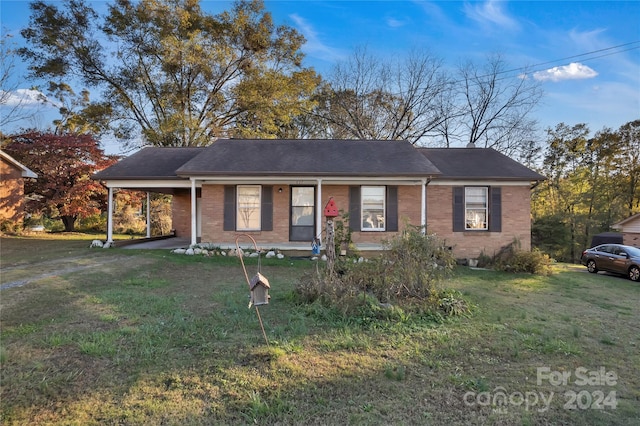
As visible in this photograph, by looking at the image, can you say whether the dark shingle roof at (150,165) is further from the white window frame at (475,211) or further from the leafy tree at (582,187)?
the leafy tree at (582,187)

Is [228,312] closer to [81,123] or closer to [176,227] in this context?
[176,227]

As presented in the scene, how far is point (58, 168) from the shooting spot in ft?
58.5

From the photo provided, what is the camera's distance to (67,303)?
5699 millimetres

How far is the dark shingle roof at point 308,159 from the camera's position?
1166cm

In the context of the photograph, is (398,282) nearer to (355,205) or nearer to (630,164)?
(355,205)

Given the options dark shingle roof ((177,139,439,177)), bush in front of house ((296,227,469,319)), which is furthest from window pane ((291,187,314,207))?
bush in front of house ((296,227,469,319))

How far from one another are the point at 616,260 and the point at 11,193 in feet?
93.4

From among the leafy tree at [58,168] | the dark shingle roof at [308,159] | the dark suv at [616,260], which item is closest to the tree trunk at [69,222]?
the leafy tree at [58,168]

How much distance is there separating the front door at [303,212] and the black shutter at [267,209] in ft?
2.64

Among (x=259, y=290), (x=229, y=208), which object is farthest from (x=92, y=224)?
(x=259, y=290)

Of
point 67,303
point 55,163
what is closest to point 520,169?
point 67,303

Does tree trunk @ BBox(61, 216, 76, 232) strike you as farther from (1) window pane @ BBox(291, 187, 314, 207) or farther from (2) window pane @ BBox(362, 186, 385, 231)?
(2) window pane @ BBox(362, 186, 385, 231)

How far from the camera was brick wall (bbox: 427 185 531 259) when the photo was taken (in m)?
12.9

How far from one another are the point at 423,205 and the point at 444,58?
16482 mm
